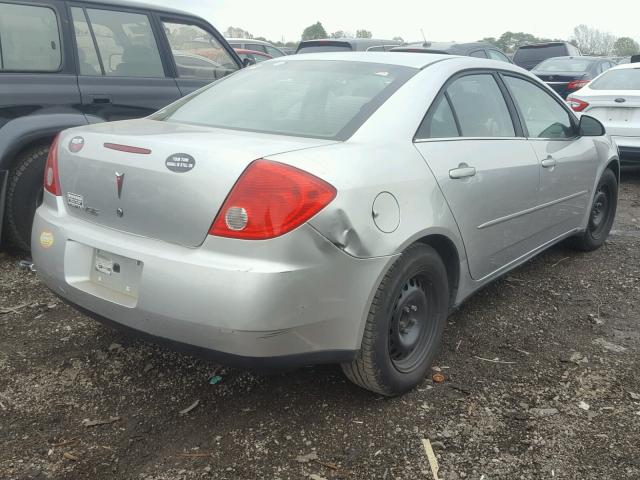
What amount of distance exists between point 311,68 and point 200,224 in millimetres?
1370

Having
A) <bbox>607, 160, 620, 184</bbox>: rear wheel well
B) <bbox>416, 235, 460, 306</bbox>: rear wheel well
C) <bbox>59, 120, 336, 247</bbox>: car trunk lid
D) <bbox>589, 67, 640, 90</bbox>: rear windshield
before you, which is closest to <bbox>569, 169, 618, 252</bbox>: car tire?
<bbox>607, 160, 620, 184</bbox>: rear wheel well

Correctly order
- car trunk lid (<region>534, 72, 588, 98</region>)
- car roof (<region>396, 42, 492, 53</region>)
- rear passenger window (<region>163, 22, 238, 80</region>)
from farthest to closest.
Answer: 1. car trunk lid (<region>534, 72, 588, 98</region>)
2. car roof (<region>396, 42, 492, 53</region>)
3. rear passenger window (<region>163, 22, 238, 80</region>)

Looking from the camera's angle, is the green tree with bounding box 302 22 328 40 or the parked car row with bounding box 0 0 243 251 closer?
the parked car row with bounding box 0 0 243 251

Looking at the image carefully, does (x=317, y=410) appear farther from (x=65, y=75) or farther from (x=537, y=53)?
(x=537, y=53)

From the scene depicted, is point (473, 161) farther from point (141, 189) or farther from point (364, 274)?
point (141, 189)

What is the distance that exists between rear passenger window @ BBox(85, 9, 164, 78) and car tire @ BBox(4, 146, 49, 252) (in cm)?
89

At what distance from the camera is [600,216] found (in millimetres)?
5047

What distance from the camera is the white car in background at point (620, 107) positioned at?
7.05 meters

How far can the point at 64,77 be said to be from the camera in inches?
169

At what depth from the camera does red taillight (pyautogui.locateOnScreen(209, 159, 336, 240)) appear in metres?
2.10

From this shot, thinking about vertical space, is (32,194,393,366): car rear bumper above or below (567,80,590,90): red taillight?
below

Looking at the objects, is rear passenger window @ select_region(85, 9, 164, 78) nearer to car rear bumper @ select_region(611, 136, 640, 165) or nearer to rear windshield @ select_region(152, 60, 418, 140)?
rear windshield @ select_region(152, 60, 418, 140)

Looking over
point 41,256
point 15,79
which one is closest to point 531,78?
point 41,256

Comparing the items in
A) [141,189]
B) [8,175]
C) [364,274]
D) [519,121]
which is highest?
[519,121]
